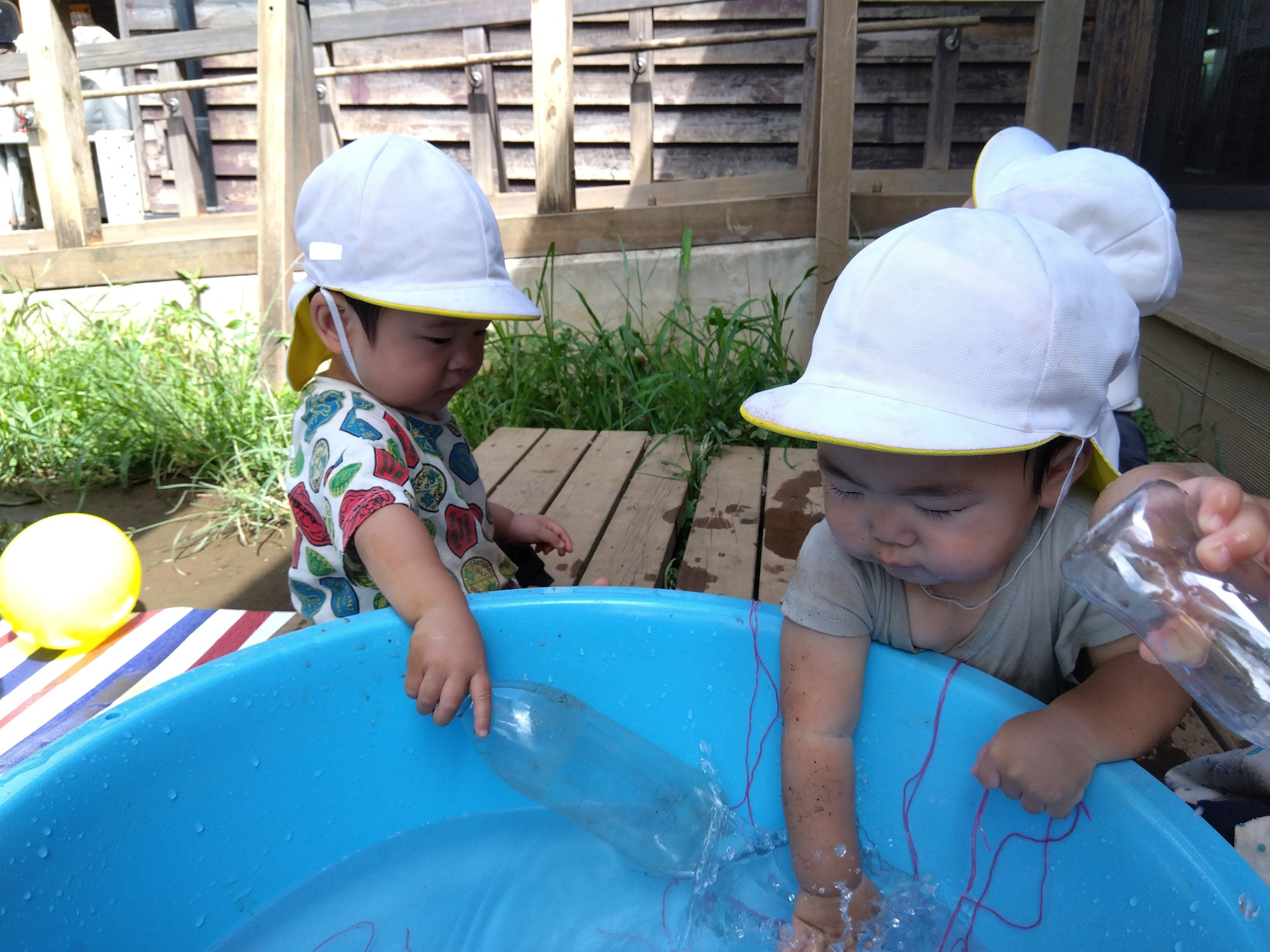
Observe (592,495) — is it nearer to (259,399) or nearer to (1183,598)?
(259,399)

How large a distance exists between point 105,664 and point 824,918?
66.4 inches

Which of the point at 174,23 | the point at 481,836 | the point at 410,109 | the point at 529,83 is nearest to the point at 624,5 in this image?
the point at 529,83

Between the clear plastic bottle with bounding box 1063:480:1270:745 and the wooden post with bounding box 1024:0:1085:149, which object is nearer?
the clear plastic bottle with bounding box 1063:480:1270:745

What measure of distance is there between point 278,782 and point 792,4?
5.89m

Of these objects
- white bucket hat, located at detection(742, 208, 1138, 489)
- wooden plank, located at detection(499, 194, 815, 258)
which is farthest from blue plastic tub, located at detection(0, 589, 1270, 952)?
wooden plank, located at detection(499, 194, 815, 258)

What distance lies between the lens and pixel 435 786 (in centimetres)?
141

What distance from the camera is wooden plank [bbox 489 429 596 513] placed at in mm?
2299

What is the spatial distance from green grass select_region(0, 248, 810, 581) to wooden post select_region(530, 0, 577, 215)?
1.37ft

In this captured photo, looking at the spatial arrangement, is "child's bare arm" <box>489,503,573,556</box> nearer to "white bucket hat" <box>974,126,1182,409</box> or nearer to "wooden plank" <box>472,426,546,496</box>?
"wooden plank" <box>472,426,546,496</box>

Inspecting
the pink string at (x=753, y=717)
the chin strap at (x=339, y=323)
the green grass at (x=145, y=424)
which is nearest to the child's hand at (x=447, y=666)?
the pink string at (x=753, y=717)

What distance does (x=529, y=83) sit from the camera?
595 cm

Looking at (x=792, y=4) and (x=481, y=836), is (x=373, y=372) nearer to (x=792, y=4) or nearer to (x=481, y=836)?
(x=481, y=836)

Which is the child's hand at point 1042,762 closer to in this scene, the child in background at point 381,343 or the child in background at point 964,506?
the child in background at point 964,506

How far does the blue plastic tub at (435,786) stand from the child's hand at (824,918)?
130mm
